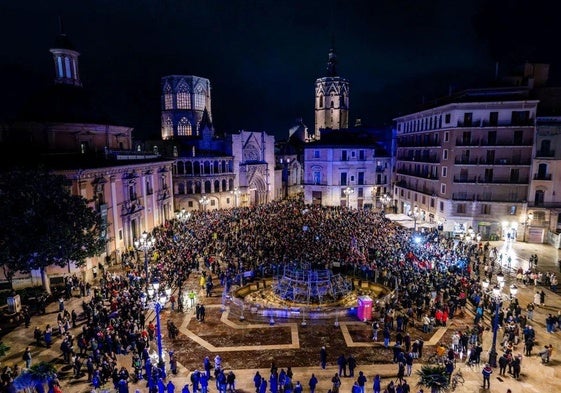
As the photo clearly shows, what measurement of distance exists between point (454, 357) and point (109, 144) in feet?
126

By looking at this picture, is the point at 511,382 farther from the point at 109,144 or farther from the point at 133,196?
the point at 109,144

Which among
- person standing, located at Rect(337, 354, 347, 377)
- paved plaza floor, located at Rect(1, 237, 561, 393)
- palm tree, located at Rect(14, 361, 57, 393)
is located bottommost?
paved plaza floor, located at Rect(1, 237, 561, 393)

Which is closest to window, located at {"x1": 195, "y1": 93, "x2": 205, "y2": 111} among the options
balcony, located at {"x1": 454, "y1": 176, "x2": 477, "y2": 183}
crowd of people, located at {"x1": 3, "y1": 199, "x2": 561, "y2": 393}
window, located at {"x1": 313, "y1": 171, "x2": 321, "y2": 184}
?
window, located at {"x1": 313, "y1": 171, "x2": 321, "y2": 184}

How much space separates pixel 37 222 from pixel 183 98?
53.2 meters

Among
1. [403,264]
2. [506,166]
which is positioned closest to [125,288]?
[403,264]

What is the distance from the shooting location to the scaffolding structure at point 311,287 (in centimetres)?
2369

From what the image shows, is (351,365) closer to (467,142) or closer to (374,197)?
(467,142)

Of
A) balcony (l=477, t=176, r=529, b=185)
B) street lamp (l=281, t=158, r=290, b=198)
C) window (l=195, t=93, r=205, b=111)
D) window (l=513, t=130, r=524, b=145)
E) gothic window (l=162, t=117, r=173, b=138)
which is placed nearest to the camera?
window (l=513, t=130, r=524, b=145)

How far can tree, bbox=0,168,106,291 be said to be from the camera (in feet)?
67.6

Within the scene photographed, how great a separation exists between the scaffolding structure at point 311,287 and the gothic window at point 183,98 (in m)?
54.3

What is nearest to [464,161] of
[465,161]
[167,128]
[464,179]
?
[465,161]

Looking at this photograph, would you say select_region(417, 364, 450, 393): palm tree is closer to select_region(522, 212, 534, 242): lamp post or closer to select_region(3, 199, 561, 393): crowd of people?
select_region(3, 199, 561, 393): crowd of people

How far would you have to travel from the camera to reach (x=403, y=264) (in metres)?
26.3

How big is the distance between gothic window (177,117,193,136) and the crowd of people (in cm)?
3261
